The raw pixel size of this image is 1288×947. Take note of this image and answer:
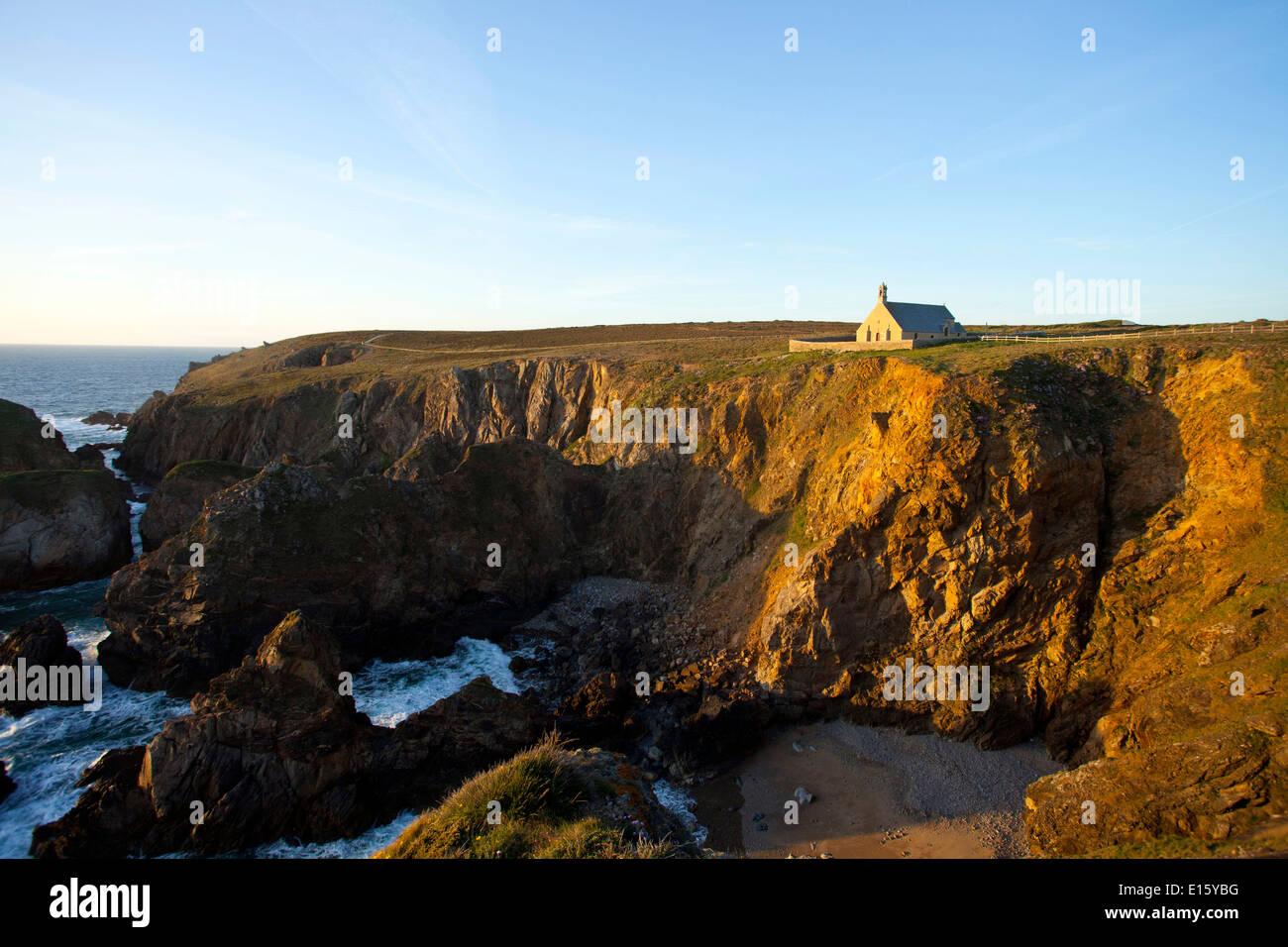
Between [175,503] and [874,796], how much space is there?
140 feet


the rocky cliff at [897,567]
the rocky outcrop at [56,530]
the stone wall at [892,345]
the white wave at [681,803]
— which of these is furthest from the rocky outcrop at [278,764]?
the stone wall at [892,345]

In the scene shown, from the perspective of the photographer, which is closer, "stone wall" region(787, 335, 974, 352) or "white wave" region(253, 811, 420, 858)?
"white wave" region(253, 811, 420, 858)

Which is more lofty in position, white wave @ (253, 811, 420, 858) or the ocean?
the ocean

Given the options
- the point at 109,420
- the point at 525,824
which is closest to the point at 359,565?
the point at 525,824

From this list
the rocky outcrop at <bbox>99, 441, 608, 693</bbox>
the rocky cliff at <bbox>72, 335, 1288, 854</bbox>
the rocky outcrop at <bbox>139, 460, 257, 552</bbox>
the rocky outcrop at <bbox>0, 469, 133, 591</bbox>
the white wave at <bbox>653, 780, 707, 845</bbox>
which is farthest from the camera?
the rocky outcrop at <bbox>139, 460, 257, 552</bbox>

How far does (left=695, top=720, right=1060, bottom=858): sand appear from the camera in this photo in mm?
19589

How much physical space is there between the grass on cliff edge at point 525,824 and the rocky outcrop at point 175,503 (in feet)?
125

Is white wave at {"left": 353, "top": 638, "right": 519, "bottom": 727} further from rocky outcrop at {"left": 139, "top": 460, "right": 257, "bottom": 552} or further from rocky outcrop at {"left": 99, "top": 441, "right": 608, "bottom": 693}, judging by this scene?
rocky outcrop at {"left": 139, "top": 460, "right": 257, "bottom": 552}

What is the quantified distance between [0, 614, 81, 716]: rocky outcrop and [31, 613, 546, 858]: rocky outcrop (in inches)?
303

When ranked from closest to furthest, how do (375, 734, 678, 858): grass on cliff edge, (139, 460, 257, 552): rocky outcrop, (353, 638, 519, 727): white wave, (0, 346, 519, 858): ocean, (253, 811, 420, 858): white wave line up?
(375, 734, 678, 858): grass on cliff edge, (253, 811, 420, 858): white wave, (0, 346, 519, 858): ocean, (353, 638, 519, 727): white wave, (139, 460, 257, 552): rocky outcrop

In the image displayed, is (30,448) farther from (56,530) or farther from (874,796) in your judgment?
(874,796)

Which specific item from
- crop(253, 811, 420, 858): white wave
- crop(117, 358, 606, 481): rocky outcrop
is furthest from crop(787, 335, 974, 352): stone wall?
crop(253, 811, 420, 858): white wave

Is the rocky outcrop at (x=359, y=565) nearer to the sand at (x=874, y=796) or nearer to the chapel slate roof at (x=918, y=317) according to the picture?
the sand at (x=874, y=796)
